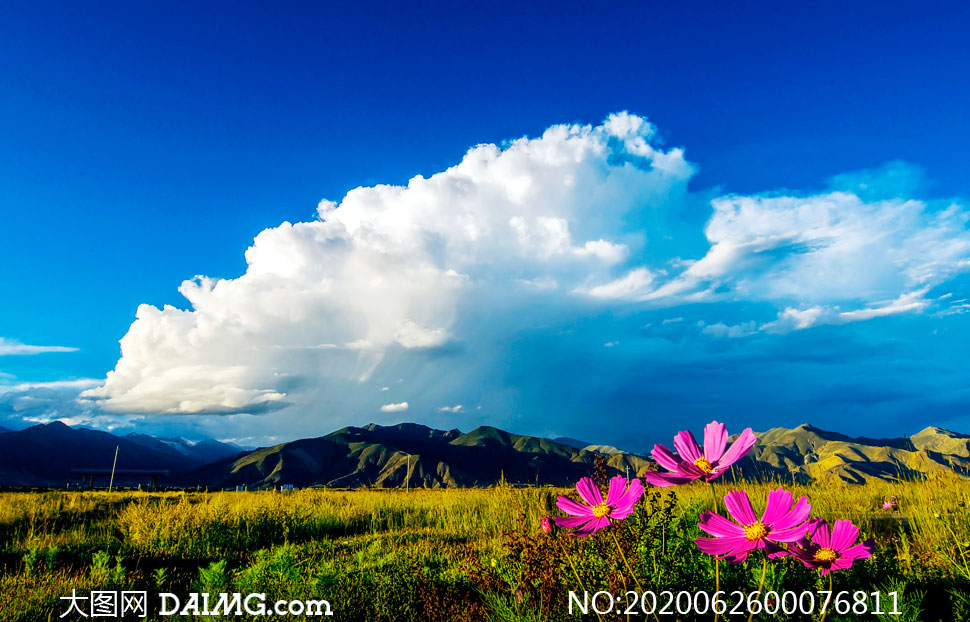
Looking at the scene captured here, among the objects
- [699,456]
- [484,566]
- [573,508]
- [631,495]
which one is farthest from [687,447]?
[484,566]

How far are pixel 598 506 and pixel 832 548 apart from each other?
2.40 ft

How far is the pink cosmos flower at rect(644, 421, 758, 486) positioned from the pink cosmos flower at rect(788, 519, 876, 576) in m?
0.33

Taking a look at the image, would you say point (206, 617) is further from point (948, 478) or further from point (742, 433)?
point (948, 478)

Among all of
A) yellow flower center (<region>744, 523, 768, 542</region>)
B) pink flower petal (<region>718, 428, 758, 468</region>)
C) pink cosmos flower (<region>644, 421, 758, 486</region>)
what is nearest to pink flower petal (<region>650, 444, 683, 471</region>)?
pink cosmos flower (<region>644, 421, 758, 486</region>)

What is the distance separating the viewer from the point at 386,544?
6465mm

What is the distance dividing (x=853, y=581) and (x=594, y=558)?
52.1 inches

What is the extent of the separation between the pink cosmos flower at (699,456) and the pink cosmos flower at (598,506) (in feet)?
0.71

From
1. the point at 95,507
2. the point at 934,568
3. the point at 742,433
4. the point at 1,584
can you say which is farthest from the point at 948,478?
the point at 95,507

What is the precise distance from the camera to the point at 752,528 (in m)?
1.47

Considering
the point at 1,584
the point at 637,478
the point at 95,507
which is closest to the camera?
the point at 637,478

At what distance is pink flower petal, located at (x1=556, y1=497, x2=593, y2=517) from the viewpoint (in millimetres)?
1910

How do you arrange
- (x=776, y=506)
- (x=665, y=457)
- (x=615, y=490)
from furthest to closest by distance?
(x=615, y=490), (x=665, y=457), (x=776, y=506)

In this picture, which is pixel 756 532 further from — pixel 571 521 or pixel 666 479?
pixel 571 521

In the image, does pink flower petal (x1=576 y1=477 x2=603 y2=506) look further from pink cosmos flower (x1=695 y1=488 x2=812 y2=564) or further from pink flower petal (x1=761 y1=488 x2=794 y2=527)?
pink flower petal (x1=761 y1=488 x2=794 y2=527)
